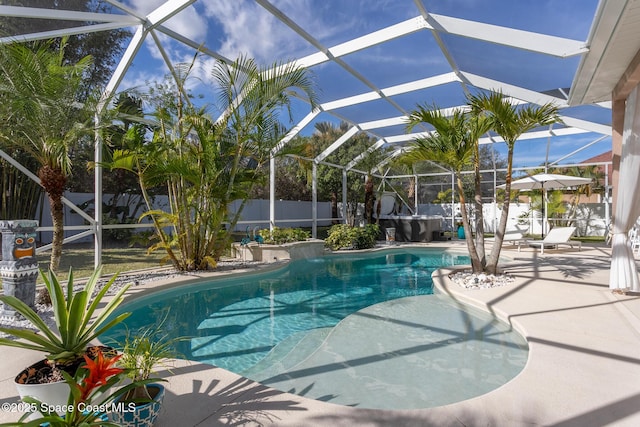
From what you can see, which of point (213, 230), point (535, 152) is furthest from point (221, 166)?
point (535, 152)

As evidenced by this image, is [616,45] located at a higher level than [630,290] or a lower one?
higher

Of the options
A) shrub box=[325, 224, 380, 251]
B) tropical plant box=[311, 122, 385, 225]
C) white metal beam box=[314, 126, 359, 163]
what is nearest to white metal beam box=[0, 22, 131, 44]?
white metal beam box=[314, 126, 359, 163]

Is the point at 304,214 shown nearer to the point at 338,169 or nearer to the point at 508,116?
the point at 338,169

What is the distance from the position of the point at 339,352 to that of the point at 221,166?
204 inches

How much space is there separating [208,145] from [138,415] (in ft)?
20.6

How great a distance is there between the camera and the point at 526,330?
398cm

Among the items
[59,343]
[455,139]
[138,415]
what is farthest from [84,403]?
[455,139]

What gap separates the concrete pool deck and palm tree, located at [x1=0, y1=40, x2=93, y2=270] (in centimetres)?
259

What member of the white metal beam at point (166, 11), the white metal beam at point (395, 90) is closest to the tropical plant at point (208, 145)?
the white metal beam at point (166, 11)

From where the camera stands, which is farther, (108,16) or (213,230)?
(213,230)

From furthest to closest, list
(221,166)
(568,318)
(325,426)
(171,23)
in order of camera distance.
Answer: (221,166), (171,23), (568,318), (325,426)

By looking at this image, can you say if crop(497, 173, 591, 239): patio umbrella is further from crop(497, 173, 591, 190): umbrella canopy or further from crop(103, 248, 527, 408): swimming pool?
crop(103, 248, 527, 408): swimming pool

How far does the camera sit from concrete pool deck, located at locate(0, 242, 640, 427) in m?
2.24

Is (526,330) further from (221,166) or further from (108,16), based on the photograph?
(108,16)
